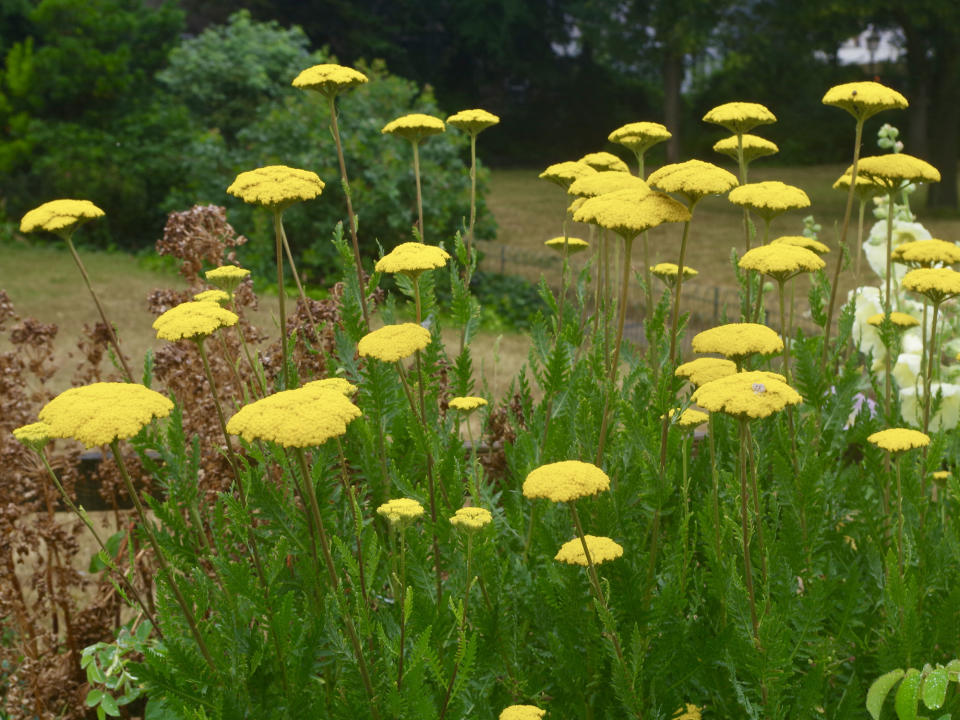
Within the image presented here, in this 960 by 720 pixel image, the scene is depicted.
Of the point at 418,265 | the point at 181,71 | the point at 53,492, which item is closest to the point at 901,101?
the point at 418,265

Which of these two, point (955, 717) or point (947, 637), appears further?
point (947, 637)

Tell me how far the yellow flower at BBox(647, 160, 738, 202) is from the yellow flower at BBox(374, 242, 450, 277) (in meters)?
0.43

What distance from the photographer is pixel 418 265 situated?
65.1 inches

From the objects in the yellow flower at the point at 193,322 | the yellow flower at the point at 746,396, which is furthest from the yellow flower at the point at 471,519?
the yellow flower at the point at 193,322

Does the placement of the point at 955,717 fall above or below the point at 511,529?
below

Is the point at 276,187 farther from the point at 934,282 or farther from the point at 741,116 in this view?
the point at 934,282

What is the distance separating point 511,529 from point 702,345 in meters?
0.64

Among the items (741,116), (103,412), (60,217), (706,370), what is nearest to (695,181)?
(706,370)

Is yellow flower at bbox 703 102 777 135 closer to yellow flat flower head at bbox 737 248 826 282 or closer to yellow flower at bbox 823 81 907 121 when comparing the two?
yellow flower at bbox 823 81 907 121

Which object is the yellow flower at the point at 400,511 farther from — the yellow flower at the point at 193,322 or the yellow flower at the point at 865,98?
the yellow flower at the point at 865,98

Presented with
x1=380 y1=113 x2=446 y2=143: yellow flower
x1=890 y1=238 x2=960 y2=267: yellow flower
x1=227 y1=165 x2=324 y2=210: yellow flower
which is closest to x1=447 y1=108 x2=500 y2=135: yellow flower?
x1=380 y1=113 x2=446 y2=143: yellow flower

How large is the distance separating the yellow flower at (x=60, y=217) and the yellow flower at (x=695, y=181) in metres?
1.07

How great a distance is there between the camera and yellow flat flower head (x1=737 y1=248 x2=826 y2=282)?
1529mm

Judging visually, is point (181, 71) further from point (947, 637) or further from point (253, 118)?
point (947, 637)
